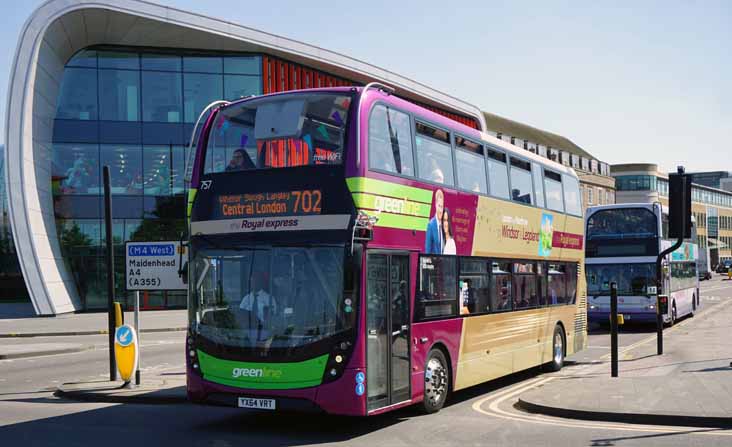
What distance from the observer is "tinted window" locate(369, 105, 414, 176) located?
427 inches

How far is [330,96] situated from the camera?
35.8 feet

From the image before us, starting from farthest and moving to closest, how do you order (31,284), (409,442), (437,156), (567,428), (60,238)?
(60,238) < (31,284) < (437,156) < (567,428) < (409,442)

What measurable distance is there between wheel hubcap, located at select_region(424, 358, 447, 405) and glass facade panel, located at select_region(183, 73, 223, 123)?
1323 inches

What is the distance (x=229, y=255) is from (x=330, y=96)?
7.76 feet

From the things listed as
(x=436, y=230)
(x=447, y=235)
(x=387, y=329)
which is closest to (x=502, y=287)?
(x=447, y=235)

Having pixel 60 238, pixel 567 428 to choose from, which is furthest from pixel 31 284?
pixel 567 428

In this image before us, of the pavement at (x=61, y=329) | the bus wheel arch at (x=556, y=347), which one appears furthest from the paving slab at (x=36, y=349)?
the bus wheel arch at (x=556, y=347)

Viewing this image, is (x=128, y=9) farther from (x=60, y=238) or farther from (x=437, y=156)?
(x=437, y=156)

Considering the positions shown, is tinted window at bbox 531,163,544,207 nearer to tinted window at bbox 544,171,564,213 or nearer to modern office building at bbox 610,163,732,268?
tinted window at bbox 544,171,564,213

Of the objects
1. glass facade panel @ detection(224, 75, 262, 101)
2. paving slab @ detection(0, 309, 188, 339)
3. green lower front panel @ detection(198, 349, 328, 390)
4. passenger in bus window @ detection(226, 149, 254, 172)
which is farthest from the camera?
glass facade panel @ detection(224, 75, 262, 101)

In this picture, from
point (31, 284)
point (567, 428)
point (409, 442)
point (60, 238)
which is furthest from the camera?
point (60, 238)

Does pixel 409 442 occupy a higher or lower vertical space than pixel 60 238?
lower

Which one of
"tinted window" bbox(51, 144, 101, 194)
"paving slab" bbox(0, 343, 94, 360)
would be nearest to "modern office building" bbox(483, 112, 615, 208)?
"tinted window" bbox(51, 144, 101, 194)

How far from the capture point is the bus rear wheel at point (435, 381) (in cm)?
1190
